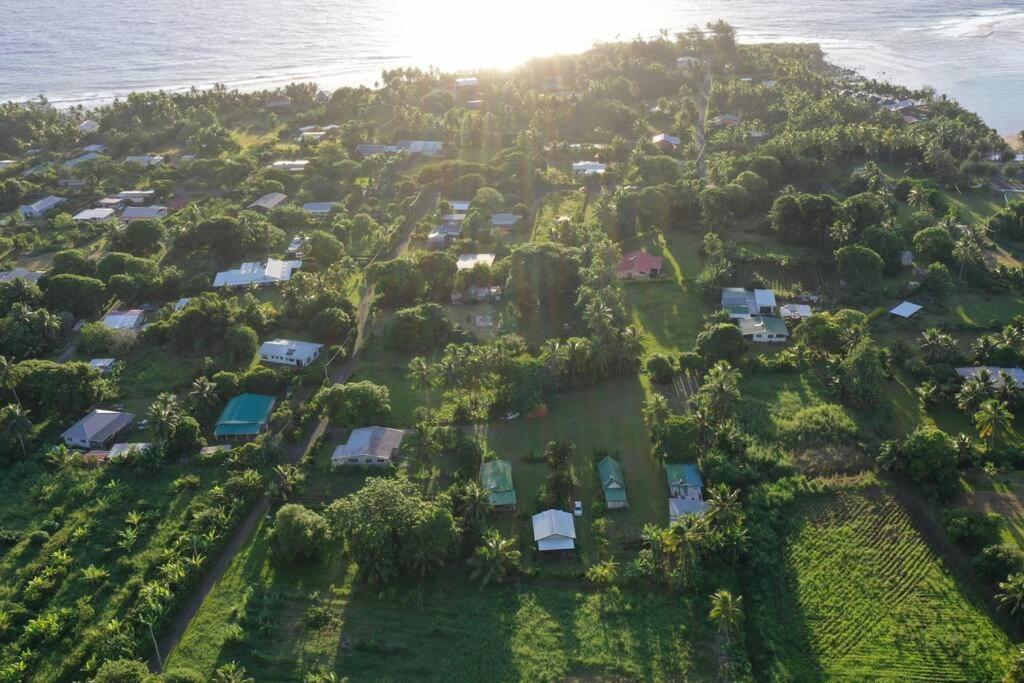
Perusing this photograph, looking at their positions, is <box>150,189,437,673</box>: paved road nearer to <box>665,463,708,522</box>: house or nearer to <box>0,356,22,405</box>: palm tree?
<box>0,356,22,405</box>: palm tree

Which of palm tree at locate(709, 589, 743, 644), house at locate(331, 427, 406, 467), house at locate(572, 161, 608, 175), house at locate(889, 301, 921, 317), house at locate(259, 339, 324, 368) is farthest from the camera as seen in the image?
house at locate(572, 161, 608, 175)

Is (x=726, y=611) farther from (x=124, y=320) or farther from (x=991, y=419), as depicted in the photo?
(x=124, y=320)

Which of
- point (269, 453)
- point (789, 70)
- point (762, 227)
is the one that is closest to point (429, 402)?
point (269, 453)

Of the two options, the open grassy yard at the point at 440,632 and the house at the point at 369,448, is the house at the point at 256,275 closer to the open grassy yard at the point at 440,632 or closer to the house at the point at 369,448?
the house at the point at 369,448

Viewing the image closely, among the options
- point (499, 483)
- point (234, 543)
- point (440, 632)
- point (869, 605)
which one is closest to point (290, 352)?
point (234, 543)

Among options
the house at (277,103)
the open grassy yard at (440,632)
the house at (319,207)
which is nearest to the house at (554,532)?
the open grassy yard at (440,632)

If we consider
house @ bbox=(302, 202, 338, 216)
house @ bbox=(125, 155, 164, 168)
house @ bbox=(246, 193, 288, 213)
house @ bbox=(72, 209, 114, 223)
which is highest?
house @ bbox=(125, 155, 164, 168)

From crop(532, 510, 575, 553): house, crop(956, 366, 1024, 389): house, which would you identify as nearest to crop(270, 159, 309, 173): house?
crop(532, 510, 575, 553): house
